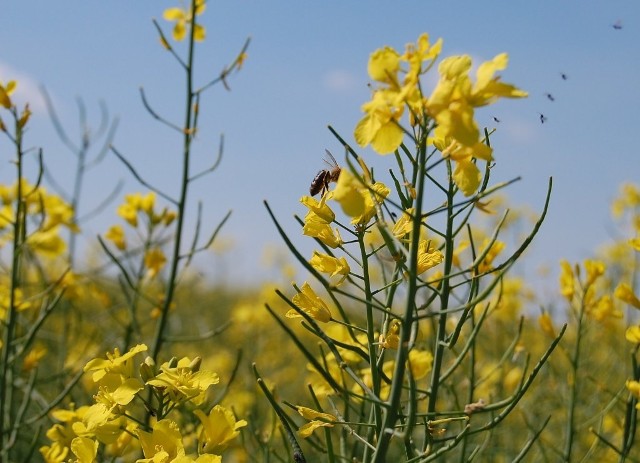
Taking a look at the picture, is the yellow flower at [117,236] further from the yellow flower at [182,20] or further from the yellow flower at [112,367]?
the yellow flower at [112,367]

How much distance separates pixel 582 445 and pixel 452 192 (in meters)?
3.86

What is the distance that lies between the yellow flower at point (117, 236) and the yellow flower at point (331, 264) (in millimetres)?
1825


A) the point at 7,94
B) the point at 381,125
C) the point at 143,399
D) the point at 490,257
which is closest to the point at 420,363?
the point at 490,257

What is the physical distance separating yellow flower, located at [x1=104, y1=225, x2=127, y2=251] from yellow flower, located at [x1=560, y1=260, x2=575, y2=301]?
172 centimetres

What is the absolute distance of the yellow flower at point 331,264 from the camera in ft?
4.23

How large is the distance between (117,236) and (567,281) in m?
1.75

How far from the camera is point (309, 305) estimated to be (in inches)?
52.9

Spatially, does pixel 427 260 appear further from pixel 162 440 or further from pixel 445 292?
pixel 162 440

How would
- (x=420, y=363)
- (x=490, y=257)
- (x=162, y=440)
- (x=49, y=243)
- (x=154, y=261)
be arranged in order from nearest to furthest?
(x=162, y=440)
(x=420, y=363)
(x=490, y=257)
(x=154, y=261)
(x=49, y=243)

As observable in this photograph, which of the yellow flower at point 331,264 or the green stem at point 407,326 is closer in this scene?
the green stem at point 407,326

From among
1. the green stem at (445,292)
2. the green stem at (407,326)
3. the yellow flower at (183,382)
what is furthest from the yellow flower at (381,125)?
Result: the yellow flower at (183,382)

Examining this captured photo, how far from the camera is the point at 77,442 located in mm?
1252

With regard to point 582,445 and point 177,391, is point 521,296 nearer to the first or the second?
point 582,445

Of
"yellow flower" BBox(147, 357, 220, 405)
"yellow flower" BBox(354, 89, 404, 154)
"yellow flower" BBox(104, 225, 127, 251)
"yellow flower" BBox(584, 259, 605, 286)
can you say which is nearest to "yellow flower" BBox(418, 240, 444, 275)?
"yellow flower" BBox(354, 89, 404, 154)
